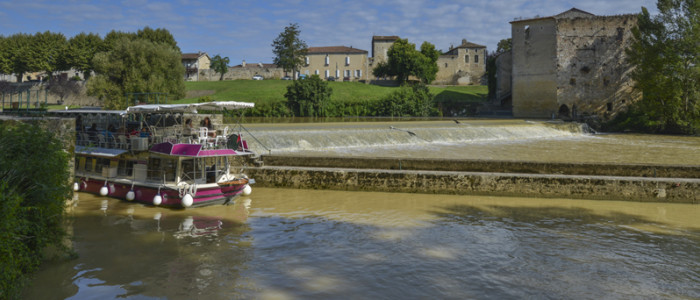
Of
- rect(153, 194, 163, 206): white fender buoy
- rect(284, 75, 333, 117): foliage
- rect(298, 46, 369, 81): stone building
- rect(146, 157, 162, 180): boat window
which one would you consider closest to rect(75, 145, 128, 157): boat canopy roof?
rect(146, 157, 162, 180): boat window

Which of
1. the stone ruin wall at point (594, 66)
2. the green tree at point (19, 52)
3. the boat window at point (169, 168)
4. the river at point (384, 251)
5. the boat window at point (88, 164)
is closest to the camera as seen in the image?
the river at point (384, 251)

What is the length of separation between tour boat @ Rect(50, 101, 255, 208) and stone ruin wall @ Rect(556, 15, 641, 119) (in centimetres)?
4045

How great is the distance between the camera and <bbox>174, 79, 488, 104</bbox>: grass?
55.3 metres

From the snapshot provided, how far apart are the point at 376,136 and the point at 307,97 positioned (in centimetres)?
2334

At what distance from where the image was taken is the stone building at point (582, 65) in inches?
1807

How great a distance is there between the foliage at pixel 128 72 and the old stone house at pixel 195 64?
40.8m

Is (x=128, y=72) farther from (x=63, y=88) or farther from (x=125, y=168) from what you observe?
(x=125, y=168)

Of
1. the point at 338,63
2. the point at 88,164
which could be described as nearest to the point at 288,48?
the point at 338,63

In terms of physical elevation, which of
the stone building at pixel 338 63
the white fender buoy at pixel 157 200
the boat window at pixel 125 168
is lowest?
the white fender buoy at pixel 157 200

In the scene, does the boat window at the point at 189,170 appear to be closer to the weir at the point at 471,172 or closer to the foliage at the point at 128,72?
the weir at the point at 471,172

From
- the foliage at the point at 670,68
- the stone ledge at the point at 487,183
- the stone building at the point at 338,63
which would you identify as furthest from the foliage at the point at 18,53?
the foliage at the point at 670,68

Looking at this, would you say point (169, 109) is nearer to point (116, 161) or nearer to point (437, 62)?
point (116, 161)

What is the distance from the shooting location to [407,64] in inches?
2729

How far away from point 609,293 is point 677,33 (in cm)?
4074
